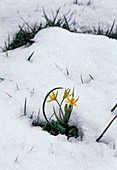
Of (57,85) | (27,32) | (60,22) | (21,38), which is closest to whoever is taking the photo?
(57,85)

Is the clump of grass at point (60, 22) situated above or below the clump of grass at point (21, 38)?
above

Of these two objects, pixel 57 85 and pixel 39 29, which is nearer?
pixel 57 85

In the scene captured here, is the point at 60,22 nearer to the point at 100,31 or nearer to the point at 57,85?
the point at 100,31

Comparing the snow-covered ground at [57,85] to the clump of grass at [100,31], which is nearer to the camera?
the snow-covered ground at [57,85]

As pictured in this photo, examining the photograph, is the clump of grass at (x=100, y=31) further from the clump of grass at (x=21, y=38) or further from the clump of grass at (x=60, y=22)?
the clump of grass at (x=21, y=38)

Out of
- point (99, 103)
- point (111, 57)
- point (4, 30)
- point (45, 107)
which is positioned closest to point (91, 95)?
point (99, 103)

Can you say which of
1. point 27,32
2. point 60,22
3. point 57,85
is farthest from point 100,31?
point 57,85

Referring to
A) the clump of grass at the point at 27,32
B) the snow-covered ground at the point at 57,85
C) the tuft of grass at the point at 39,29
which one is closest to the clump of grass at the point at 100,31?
the tuft of grass at the point at 39,29

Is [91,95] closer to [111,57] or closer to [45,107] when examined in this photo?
[45,107]

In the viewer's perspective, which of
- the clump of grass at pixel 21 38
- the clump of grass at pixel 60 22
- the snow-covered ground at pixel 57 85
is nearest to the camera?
the snow-covered ground at pixel 57 85
